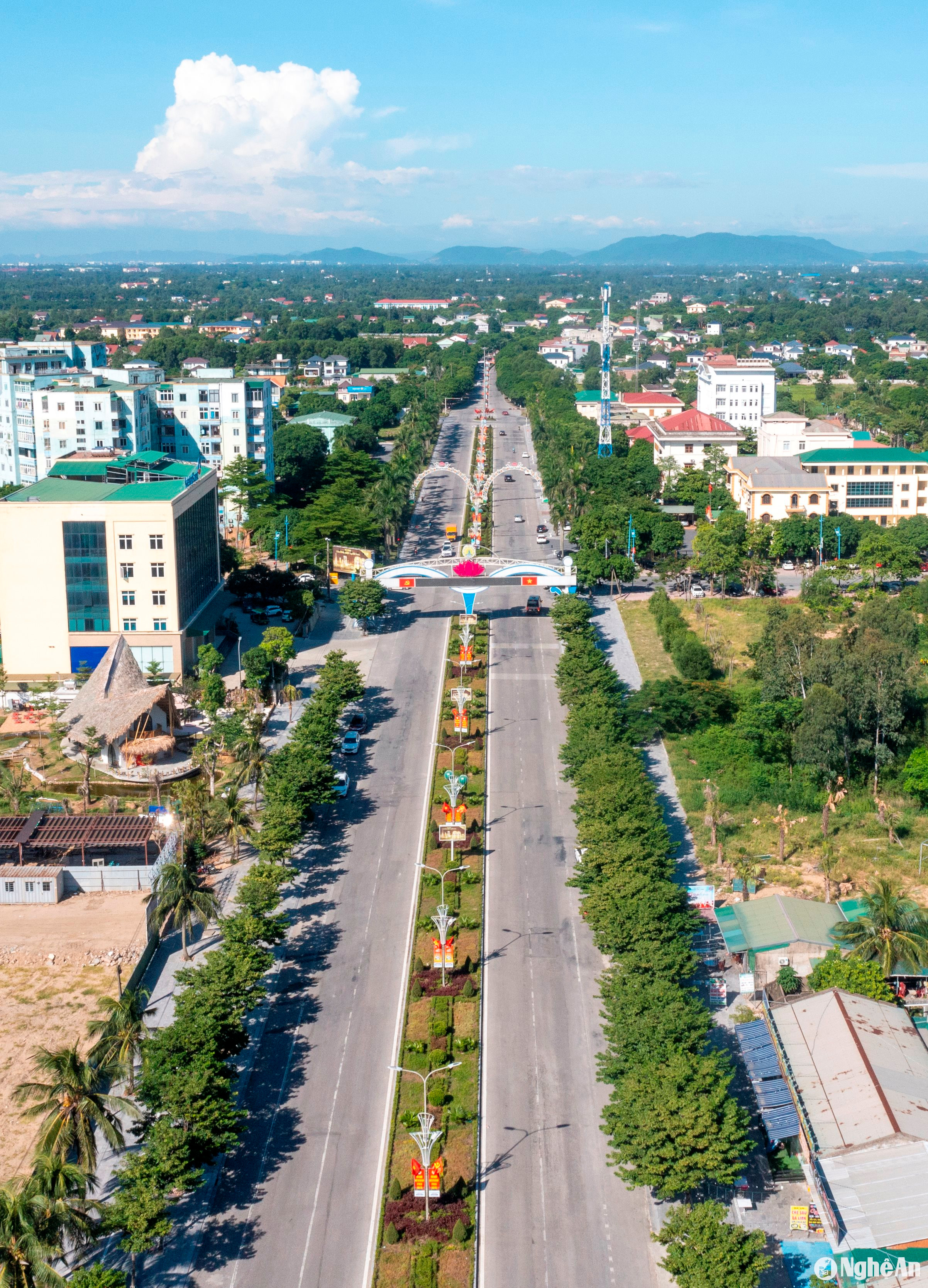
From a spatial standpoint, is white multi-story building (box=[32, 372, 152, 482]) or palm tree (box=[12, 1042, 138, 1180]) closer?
palm tree (box=[12, 1042, 138, 1180])

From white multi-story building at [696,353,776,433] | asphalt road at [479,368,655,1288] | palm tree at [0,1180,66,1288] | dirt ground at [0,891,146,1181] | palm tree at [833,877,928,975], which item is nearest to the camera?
palm tree at [0,1180,66,1288]

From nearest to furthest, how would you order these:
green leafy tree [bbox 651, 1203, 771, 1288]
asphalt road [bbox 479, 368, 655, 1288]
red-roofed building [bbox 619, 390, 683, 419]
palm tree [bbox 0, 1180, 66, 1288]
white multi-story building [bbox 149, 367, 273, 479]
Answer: palm tree [bbox 0, 1180, 66, 1288]
green leafy tree [bbox 651, 1203, 771, 1288]
asphalt road [bbox 479, 368, 655, 1288]
white multi-story building [bbox 149, 367, 273, 479]
red-roofed building [bbox 619, 390, 683, 419]

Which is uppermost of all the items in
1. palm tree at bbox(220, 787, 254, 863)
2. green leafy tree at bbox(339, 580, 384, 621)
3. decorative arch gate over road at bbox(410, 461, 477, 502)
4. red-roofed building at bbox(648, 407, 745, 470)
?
red-roofed building at bbox(648, 407, 745, 470)

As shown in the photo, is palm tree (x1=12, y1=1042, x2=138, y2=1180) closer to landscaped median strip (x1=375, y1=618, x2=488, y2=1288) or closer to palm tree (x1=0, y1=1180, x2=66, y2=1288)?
palm tree (x1=0, y1=1180, x2=66, y2=1288)

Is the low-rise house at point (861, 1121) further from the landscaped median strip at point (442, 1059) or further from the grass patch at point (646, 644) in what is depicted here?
the grass patch at point (646, 644)

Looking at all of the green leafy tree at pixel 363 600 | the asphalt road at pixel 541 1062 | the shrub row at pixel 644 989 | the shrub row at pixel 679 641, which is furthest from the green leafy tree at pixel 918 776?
the green leafy tree at pixel 363 600

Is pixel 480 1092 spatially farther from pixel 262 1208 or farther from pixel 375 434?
pixel 375 434

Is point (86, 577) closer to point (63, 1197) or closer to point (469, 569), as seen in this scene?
point (469, 569)

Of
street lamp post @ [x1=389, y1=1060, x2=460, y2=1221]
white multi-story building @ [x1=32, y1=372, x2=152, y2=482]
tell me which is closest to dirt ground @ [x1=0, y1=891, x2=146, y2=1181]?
street lamp post @ [x1=389, y1=1060, x2=460, y2=1221]
